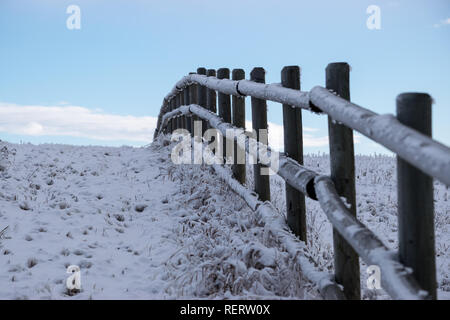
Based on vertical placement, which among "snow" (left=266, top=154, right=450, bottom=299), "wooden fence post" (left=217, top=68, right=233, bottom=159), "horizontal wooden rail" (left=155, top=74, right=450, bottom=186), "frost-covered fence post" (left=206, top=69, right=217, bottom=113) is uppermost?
"frost-covered fence post" (left=206, top=69, right=217, bottom=113)

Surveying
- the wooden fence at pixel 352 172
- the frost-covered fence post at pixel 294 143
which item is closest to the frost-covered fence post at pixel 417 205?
the wooden fence at pixel 352 172

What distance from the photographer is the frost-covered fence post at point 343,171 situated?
3.80 m

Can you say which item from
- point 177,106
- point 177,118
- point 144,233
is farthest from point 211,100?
point 177,106

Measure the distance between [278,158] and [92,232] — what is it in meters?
2.82

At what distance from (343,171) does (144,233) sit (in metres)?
3.24

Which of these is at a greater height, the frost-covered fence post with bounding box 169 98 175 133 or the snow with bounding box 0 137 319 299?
the frost-covered fence post with bounding box 169 98 175 133

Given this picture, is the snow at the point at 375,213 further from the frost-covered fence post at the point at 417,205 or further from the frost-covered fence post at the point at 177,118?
the frost-covered fence post at the point at 177,118

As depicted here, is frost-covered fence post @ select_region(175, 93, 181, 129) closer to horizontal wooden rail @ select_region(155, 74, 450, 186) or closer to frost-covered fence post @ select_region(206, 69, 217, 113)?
frost-covered fence post @ select_region(206, 69, 217, 113)

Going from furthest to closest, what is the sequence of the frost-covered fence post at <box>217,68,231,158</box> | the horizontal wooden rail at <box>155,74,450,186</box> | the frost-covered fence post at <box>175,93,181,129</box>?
the frost-covered fence post at <box>175,93,181,129</box>
the frost-covered fence post at <box>217,68,231,158</box>
the horizontal wooden rail at <box>155,74,450,186</box>

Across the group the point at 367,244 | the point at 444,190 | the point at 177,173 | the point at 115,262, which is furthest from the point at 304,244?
the point at 444,190

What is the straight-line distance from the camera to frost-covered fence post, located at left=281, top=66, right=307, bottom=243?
4824 mm

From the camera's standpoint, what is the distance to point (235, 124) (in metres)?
6.93

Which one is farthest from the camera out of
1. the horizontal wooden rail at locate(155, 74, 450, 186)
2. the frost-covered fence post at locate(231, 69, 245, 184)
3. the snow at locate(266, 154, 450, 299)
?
the frost-covered fence post at locate(231, 69, 245, 184)

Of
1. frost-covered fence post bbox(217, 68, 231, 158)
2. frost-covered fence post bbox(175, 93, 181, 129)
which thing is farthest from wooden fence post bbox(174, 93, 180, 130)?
frost-covered fence post bbox(217, 68, 231, 158)
